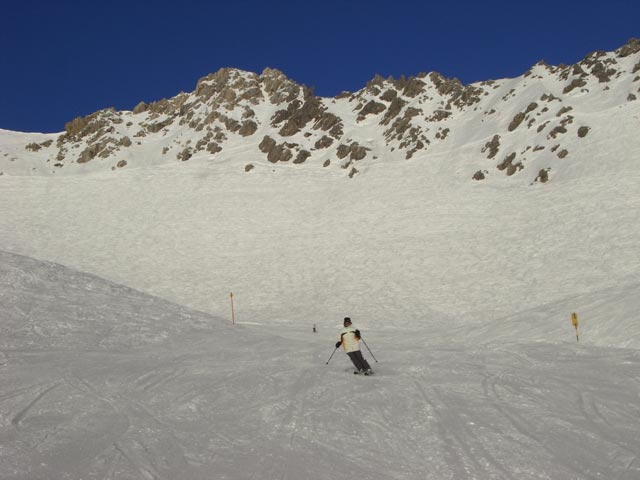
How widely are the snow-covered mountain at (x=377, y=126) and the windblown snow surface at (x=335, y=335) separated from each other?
4111mm

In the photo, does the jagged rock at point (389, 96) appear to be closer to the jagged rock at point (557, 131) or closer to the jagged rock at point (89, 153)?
the jagged rock at point (557, 131)

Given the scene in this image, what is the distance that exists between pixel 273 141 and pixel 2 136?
177 ft

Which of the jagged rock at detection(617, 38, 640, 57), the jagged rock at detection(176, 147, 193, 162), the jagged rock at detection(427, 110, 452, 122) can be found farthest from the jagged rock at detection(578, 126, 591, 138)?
the jagged rock at detection(176, 147, 193, 162)

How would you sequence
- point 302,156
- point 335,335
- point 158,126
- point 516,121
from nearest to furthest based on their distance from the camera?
point 335,335 → point 516,121 → point 302,156 → point 158,126

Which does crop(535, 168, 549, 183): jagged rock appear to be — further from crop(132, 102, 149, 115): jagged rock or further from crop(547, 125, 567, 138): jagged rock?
crop(132, 102, 149, 115): jagged rock

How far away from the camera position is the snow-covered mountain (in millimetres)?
53188

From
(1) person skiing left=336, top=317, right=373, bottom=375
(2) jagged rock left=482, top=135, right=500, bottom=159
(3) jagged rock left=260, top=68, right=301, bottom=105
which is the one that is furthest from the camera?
(3) jagged rock left=260, top=68, right=301, bottom=105

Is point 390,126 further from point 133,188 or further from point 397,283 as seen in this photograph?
point 397,283

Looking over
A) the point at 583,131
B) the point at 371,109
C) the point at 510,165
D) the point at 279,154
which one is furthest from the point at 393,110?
the point at 583,131

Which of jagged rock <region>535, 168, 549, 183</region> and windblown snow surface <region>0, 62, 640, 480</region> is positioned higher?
jagged rock <region>535, 168, 549, 183</region>

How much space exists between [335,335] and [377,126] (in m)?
60.6

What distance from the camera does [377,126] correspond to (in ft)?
258

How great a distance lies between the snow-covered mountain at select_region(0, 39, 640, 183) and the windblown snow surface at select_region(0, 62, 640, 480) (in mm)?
4111

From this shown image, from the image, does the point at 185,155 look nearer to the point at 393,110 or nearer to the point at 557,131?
the point at 393,110
